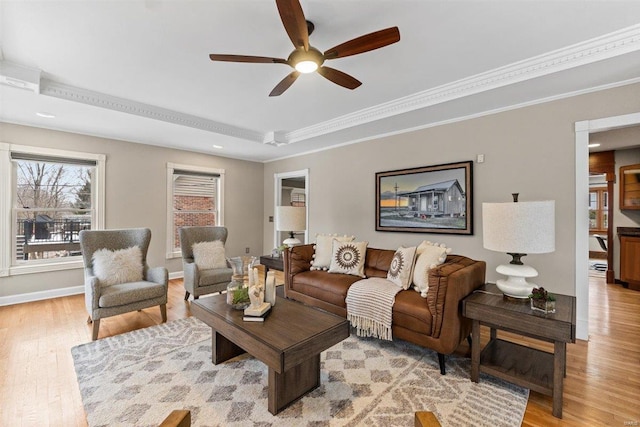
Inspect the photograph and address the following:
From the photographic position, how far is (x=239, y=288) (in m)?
2.31

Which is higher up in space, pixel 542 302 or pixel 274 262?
pixel 542 302

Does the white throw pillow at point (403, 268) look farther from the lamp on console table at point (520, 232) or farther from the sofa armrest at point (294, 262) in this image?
the sofa armrest at point (294, 262)

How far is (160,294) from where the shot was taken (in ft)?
10.5

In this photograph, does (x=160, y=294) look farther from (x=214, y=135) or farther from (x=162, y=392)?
(x=214, y=135)

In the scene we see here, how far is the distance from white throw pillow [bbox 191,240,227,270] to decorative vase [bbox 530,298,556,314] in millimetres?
3456

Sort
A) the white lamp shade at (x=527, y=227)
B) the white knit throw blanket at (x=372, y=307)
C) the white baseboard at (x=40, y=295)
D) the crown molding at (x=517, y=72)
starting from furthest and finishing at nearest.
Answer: the white baseboard at (x=40, y=295), the white knit throw blanket at (x=372, y=307), the crown molding at (x=517, y=72), the white lamp shade at (x=527, y=227)

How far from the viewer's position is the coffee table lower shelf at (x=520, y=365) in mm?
1924

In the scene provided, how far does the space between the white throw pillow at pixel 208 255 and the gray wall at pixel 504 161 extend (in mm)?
2114

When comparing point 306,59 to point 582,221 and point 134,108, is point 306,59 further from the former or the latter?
point 582,221

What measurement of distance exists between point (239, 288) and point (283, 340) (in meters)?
0.70

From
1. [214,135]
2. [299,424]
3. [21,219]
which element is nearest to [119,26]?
[214,135]

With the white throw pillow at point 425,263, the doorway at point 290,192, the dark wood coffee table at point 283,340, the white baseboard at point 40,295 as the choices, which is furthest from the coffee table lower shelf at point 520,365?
the white baseboard at point 40,295

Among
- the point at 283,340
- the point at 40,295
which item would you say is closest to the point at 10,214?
the point at 40,295

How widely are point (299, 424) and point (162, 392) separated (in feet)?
3.31
